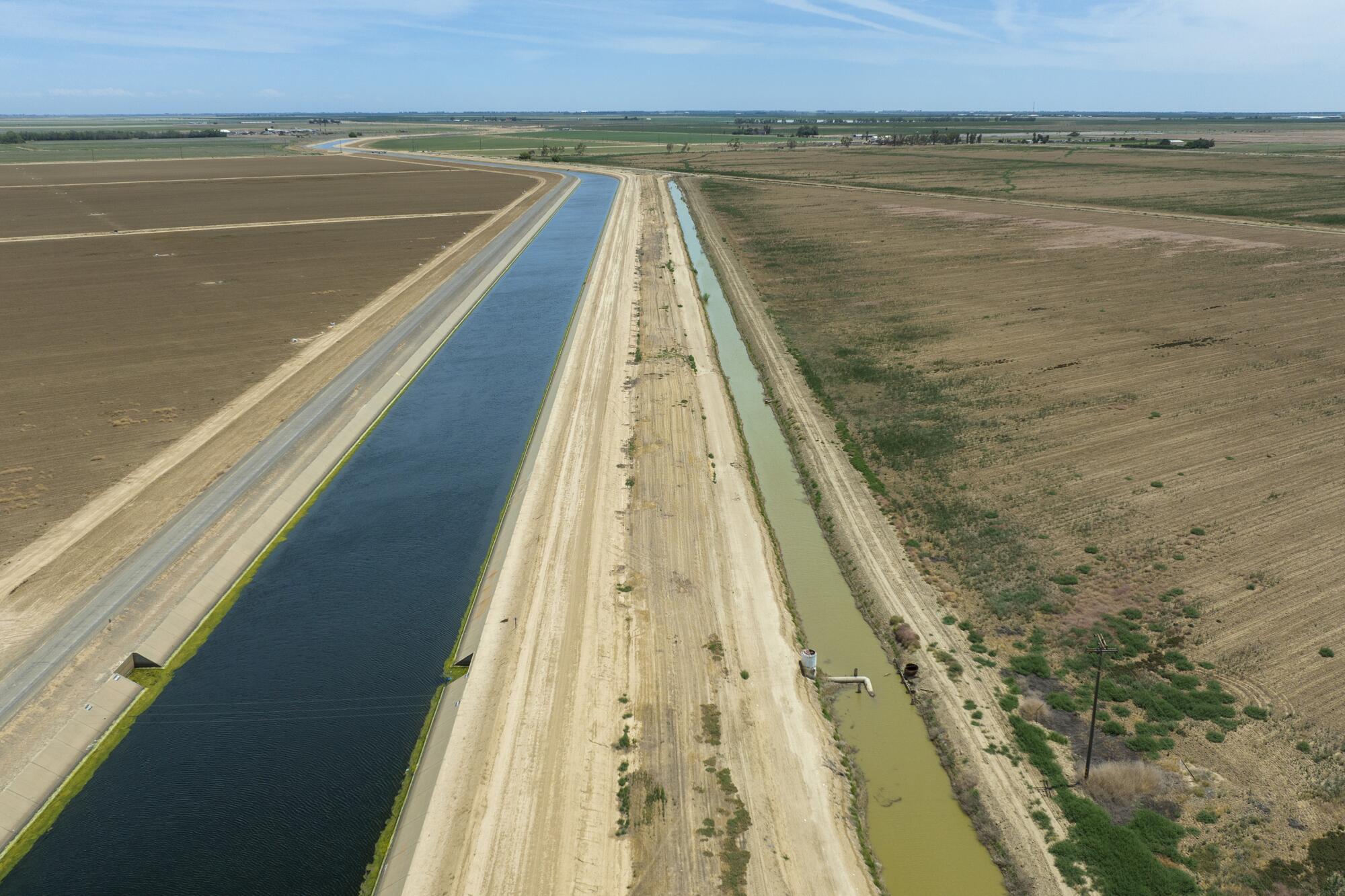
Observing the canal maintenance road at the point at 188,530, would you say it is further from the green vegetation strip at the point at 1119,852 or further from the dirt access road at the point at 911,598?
the green vegetation strip at the point at 1119,852

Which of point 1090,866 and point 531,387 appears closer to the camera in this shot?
point 1090,866

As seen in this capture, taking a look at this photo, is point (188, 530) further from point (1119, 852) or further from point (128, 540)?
point (1119, 852)

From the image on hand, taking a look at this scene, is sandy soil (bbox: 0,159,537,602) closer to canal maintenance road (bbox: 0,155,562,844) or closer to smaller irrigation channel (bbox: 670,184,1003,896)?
canal maintenance road (bbox: 0,155,562,844)

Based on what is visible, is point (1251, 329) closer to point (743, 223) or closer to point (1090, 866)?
point (1090, 866)

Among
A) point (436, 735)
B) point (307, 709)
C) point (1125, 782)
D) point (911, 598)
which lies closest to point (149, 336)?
point (307, 709)

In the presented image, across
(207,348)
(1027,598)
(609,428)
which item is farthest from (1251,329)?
(207,348)

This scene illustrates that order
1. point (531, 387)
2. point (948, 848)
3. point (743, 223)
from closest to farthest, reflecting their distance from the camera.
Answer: point (948, 848)
point (531, 387)
point (743, 223)

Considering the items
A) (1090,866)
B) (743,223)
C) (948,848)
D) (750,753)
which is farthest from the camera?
(743,223)
